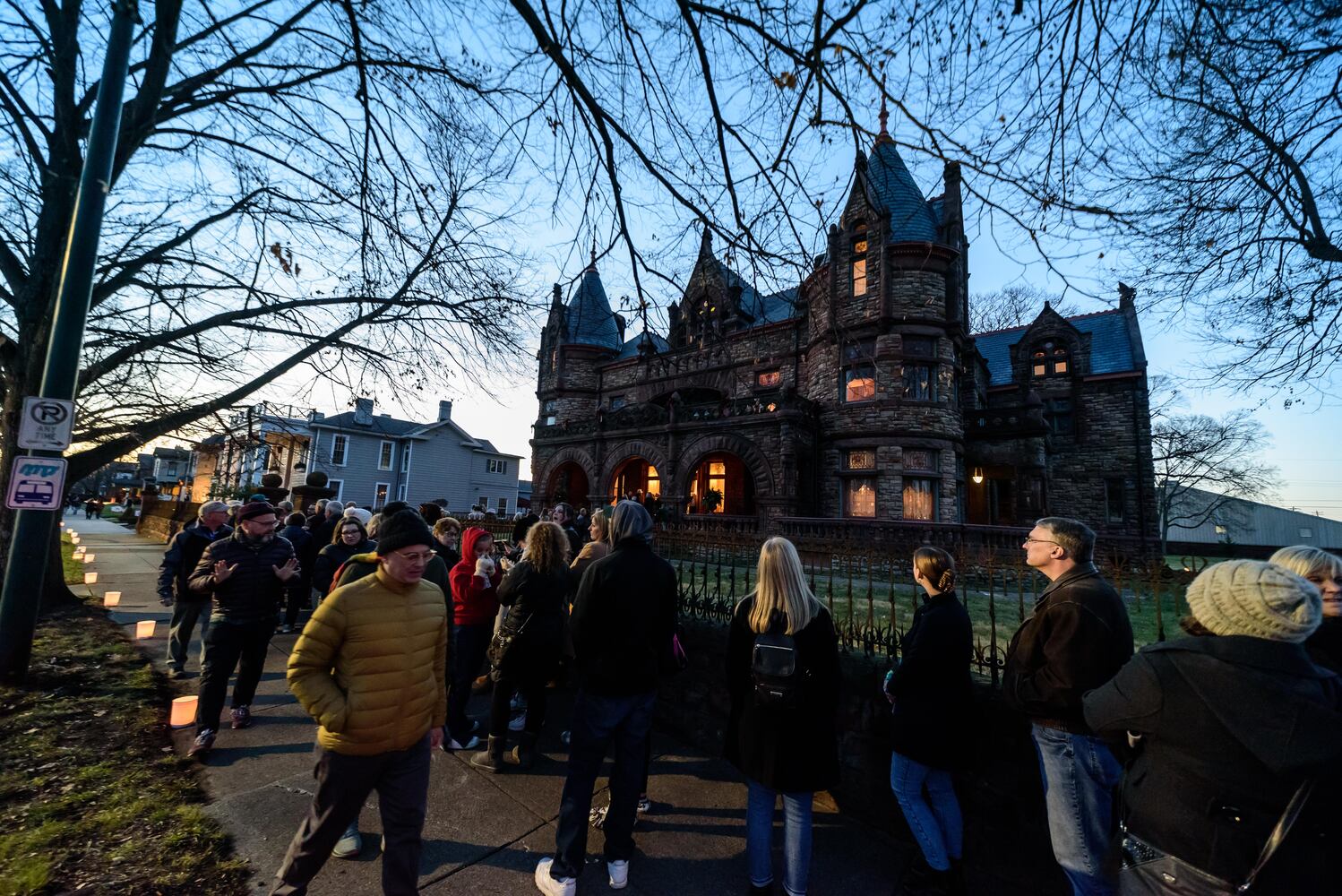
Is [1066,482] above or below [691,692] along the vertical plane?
above

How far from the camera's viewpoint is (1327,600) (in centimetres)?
249

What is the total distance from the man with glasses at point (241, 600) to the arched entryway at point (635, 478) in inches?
676

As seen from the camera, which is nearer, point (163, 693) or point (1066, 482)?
point (163, 693)

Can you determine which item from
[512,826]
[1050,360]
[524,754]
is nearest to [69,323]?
[524,754]

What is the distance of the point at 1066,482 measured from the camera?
2177 centimetres

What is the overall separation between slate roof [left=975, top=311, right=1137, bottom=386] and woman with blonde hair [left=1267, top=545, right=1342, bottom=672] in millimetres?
25252

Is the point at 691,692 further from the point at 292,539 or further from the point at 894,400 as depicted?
the point at 894,400

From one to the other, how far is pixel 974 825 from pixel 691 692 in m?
2.41

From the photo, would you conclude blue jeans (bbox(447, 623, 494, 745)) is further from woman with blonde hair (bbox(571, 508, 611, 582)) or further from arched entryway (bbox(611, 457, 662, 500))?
arched entryway (bbox(611, 457, 662, 500))

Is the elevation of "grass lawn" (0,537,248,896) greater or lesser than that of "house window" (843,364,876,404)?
lesser

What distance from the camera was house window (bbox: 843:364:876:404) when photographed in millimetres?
17344

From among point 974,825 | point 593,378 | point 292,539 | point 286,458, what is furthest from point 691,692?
point 286,458

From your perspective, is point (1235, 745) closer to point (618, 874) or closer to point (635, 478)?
point (618, 874)

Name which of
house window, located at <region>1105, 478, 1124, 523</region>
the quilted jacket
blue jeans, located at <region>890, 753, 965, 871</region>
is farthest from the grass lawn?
house window, located at <region>1105, 478, 1124, 523</region>
